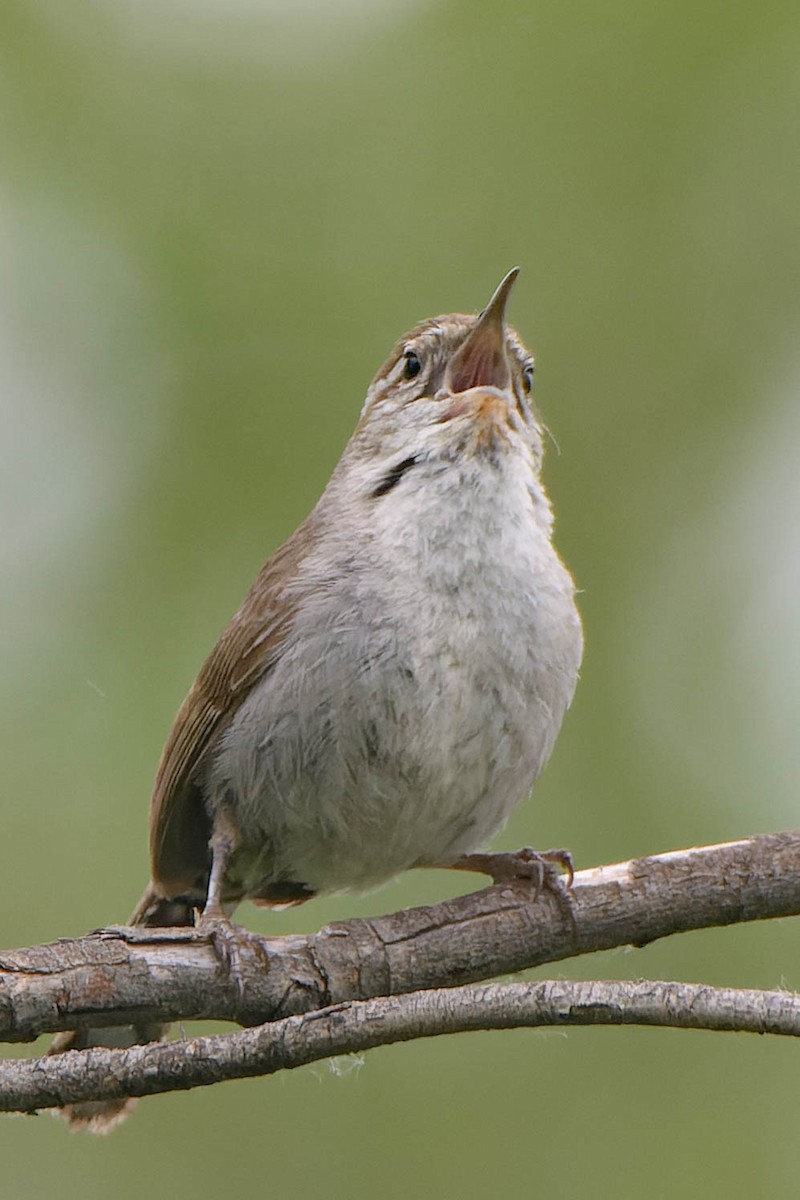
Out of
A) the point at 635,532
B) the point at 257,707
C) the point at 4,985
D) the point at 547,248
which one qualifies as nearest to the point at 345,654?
the point at 257,707

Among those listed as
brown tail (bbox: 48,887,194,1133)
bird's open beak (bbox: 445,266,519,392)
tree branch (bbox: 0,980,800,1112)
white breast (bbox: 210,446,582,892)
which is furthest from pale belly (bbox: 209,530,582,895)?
tree branch (bbox: 0,980,800,1112)

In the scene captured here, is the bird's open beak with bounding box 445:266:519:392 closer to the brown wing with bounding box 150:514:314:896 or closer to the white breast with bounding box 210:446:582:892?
the white breast with bounding box 210:446:582:892

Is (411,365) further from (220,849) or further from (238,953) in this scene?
(238,953)

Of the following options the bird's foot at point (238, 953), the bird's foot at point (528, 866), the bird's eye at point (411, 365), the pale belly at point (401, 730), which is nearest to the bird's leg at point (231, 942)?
the bird's foot at point (238, 953)

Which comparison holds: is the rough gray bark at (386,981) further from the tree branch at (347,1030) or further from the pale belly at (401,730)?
the pale belly at (401,730)

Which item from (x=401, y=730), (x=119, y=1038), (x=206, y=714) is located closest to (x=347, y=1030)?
(x=401, y=730)
